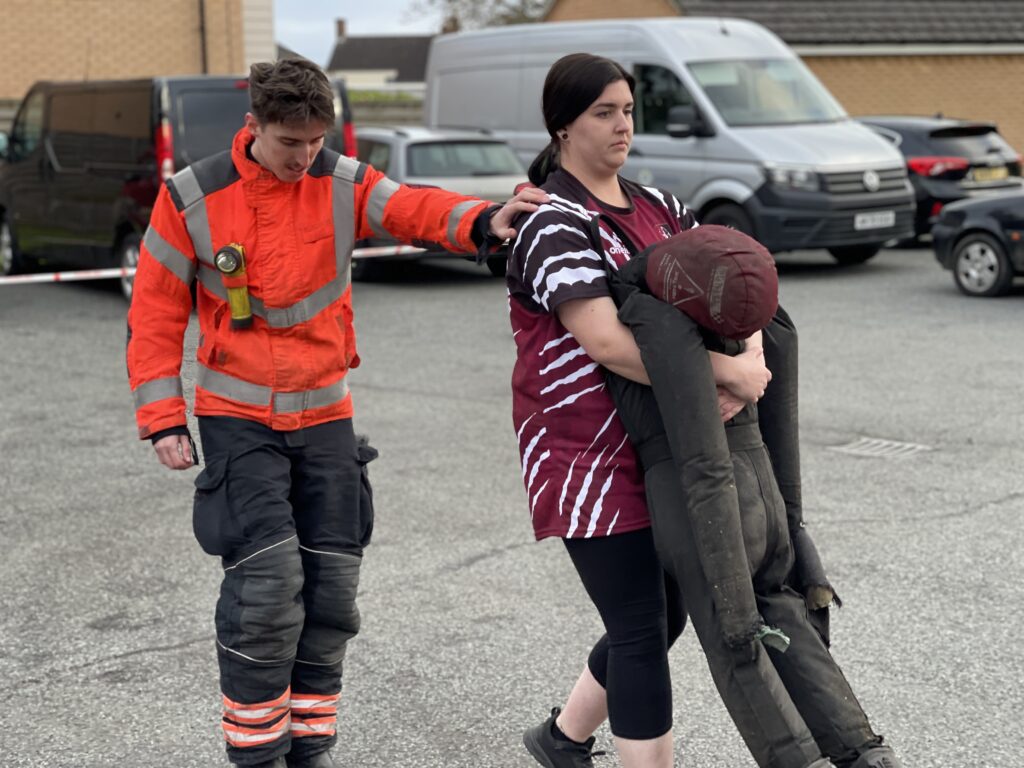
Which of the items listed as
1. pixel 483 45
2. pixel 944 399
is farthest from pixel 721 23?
pixel 944 399

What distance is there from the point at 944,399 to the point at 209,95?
22.9 ft

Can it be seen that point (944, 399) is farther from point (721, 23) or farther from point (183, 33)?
point (183, 33)

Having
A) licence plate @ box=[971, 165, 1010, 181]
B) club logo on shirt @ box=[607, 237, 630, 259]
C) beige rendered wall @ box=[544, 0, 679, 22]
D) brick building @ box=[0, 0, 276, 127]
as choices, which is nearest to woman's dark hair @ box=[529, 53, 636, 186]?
Answer: club logo on shirt @ box=[607, 237, 630, 259]

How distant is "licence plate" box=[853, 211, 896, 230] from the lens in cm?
1462

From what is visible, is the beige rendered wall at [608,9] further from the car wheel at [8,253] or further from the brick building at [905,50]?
the car wheel at [8,253]

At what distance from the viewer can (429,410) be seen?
838cm

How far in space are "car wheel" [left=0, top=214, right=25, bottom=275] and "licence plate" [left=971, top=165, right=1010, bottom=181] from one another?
1071cm

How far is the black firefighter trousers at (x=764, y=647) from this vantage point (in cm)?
279

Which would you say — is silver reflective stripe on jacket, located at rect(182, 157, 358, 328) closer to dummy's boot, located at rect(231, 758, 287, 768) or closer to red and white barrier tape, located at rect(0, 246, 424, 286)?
dummy's boot, located at rect(231, 758, 287, 768)

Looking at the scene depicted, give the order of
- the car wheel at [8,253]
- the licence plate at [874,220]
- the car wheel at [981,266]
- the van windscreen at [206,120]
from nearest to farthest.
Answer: the van windscreen at [206,120] < the car wheel at [981,266] < the licence plate at [874,220] < the car wheel at [8,253]

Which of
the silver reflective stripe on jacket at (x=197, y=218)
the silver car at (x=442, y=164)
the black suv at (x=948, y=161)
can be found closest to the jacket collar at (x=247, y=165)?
the silver reflective stripe on jacket at (x=197, y=218)

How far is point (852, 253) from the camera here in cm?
1571

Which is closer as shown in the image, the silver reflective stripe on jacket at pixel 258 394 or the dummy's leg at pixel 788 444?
the dummy's leg at pixel 788 444

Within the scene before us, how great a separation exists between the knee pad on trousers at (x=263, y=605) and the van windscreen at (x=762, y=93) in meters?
12.4
